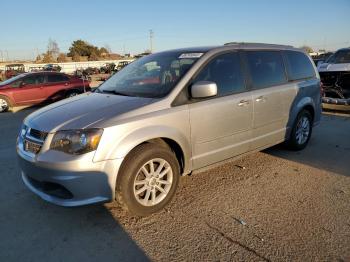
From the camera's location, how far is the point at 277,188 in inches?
167

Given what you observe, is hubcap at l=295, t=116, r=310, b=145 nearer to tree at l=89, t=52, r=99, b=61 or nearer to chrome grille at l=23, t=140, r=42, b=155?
chrome grille at l=23, t=140, r=42, b=155

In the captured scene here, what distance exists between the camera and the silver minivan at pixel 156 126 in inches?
125

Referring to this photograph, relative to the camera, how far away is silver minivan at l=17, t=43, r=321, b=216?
3.16 meters

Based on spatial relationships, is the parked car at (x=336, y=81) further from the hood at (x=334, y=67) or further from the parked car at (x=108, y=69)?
the parked car at (x=108, y=69)

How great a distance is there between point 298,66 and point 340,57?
636 centimetres

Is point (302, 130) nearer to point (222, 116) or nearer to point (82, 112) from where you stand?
point (222, 116)

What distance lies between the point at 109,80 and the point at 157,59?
832 millimetres

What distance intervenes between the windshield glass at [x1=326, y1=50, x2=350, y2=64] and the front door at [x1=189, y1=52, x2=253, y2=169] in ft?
25.1

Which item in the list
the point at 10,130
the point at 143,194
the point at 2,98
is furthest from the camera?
the point at 2,98

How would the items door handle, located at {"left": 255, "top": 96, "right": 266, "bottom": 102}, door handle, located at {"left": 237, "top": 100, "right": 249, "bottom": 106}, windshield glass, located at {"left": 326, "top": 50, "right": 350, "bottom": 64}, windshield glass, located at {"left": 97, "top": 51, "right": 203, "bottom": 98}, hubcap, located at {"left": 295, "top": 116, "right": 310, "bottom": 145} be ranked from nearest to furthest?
windshield glass, located at {"left": 97, "top": 51, "right": 203, "bottom": 98} → door handle, located at {"left": 237, "top": 100, "right": 249, "bottom": 106} → door handle, located at {"left": 255, "top": 96, "right": 266, "bottom": 102} → hubcap, located at {"left": 295, "top": 116, "right": 310, "bottom": 145} → windshield glass, located at {"left": 326, "top": 50, "right": 350, "bottom": 64}

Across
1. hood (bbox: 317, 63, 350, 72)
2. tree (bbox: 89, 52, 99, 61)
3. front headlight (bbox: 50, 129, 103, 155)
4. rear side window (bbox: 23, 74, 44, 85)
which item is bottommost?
front headlight (bbox: 50, 129, 103, 155)

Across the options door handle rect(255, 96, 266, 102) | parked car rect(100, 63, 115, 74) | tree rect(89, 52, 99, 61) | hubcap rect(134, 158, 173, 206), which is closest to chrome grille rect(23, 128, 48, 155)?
hubcap rect(134, 158, 173, 206)

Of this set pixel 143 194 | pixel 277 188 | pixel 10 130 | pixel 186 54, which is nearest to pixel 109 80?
pixel 186 54

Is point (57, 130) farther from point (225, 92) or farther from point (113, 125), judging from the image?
point (225, 92)
